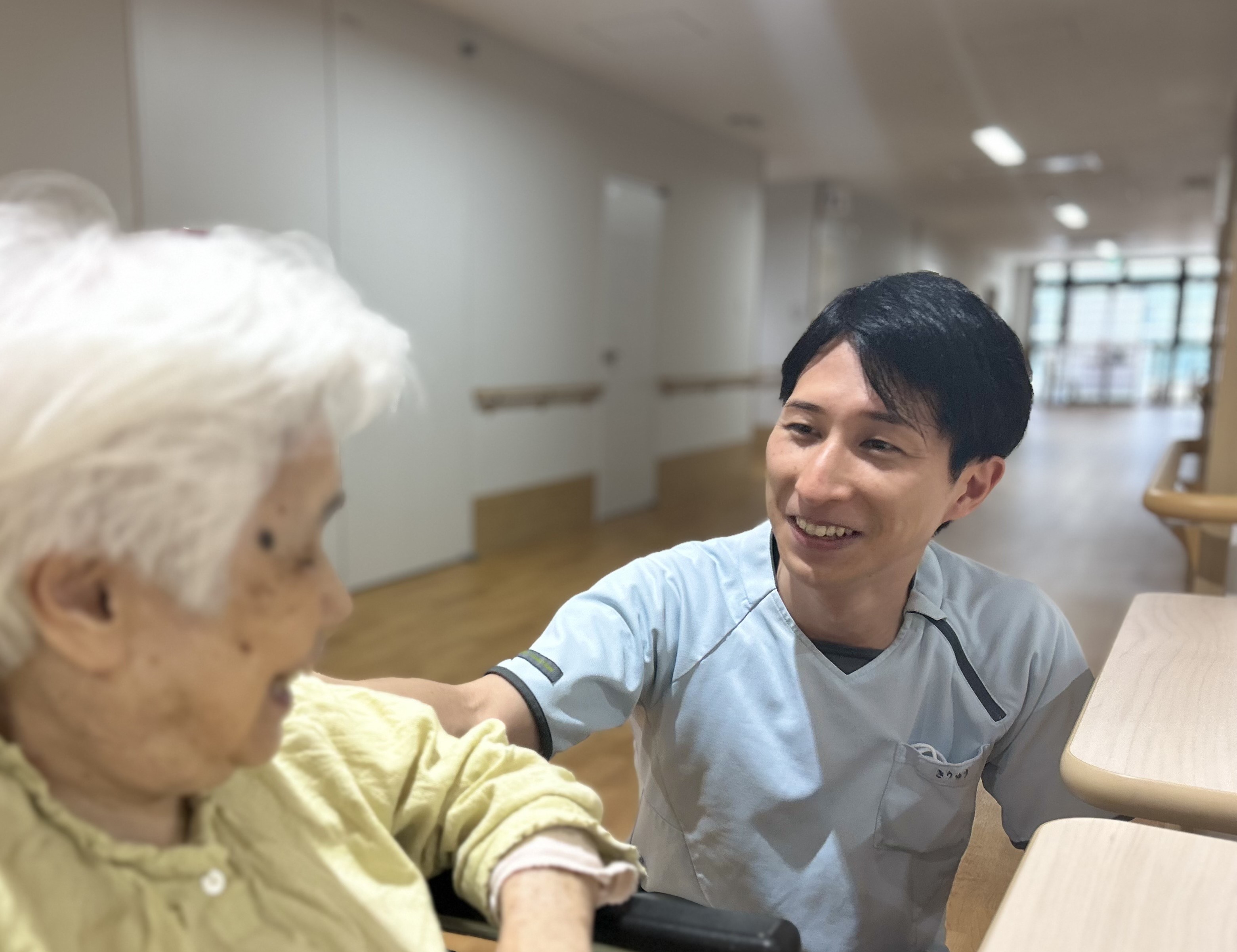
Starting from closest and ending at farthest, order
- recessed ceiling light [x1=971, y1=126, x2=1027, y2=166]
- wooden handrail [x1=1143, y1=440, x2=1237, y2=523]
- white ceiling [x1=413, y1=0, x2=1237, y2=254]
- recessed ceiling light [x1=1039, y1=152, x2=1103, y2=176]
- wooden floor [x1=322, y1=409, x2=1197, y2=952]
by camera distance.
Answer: wooden handrail [x1=1143, y1=440, x2=1237, y2=523], wooden floor [x1=322, y1=409, x2=1197, y2=952], white ceiling [x1=413, y1=0, x2=1237, y2=254], recessed ceiling light [x1=971, y1=126, x2=1027, y2=166], recessed ceiling light [x1=1039, y1=152, x2=1103, y2=176]

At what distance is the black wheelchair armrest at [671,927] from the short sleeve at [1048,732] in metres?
0.51

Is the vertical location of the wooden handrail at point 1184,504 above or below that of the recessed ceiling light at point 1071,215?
below

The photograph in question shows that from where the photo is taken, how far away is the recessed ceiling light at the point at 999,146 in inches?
267

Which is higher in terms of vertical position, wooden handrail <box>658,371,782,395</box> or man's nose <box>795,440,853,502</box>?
man's nose <box>795,440,853,502</box>

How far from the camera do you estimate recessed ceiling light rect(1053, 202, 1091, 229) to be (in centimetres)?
1054

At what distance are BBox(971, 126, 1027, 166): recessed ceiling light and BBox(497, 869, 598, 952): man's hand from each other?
7012 millimetres

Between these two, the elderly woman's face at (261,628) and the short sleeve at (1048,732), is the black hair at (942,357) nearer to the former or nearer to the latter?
the short sleeve at (1048,732)

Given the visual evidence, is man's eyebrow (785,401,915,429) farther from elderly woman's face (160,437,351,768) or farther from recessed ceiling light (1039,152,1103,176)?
recessed ceiling light (1039,152,1103,176)

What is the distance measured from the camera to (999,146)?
724 centimetres

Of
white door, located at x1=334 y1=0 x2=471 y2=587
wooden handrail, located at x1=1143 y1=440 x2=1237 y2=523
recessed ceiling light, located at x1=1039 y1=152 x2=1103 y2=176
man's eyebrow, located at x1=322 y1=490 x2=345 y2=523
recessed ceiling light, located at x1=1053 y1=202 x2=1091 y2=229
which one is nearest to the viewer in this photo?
man's eyebrow, located at x1=322 y1=490 x2=345 y2=523

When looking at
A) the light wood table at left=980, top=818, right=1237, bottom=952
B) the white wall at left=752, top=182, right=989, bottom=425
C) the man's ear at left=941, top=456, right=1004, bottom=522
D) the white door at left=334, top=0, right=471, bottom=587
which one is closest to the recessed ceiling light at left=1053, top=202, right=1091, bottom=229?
the white wall at left=752, top=182, right=989, bottom=425

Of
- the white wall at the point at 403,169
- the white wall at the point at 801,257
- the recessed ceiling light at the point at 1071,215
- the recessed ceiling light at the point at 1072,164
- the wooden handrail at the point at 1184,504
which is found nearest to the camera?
the wooden handrail at the point at 1184,504

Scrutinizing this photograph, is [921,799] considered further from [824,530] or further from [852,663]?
[824,530]

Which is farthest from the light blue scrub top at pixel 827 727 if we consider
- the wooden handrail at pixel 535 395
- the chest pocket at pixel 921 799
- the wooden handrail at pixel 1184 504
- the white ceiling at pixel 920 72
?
the white ceiling at pixel 920 72
